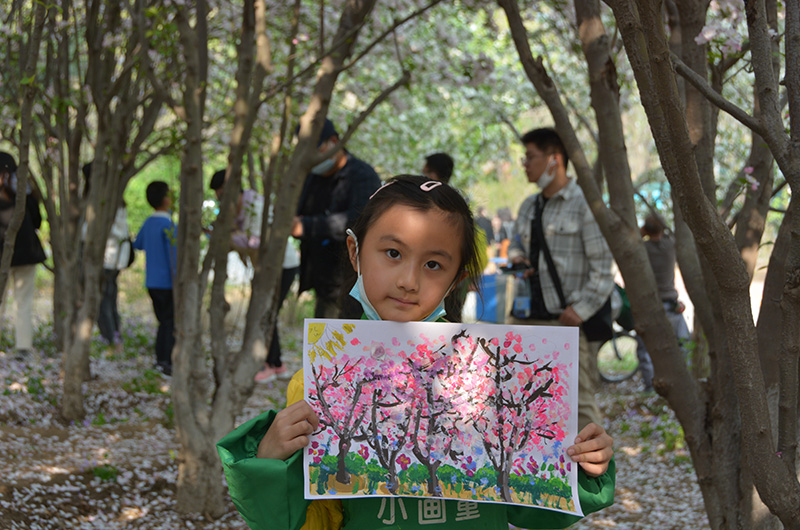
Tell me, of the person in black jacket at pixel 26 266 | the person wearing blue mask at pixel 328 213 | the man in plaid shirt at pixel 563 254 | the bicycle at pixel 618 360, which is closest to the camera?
the man in plaid shirt at pixel 563 254

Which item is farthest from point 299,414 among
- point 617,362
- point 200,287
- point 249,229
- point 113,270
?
point 617,362

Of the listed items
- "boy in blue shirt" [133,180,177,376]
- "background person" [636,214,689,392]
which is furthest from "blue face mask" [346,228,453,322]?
"background person" [636,214,689,392]

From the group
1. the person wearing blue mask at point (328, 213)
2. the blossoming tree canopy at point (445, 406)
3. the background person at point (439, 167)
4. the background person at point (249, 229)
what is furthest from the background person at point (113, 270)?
the blossoming tree canopy at point (445, 406)

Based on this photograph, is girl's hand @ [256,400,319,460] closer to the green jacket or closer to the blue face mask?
the green jacket

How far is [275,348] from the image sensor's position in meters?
7.70

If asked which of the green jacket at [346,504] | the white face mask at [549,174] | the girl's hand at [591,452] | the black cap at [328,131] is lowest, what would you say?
the green jacket at [346,504]

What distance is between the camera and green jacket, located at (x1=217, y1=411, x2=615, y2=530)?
147 centimetres

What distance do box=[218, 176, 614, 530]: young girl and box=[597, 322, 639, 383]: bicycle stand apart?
645cm

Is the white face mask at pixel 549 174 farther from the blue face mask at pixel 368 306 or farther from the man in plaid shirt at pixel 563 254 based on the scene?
the blue face mask at pixel 368 306

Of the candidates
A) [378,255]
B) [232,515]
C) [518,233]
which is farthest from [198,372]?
[378,255]

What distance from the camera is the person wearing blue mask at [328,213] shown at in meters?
5.02

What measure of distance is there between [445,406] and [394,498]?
0.24 metres

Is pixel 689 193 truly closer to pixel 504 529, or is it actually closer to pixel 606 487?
pixel 606 487

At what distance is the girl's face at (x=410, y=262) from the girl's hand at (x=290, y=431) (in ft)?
0.90
